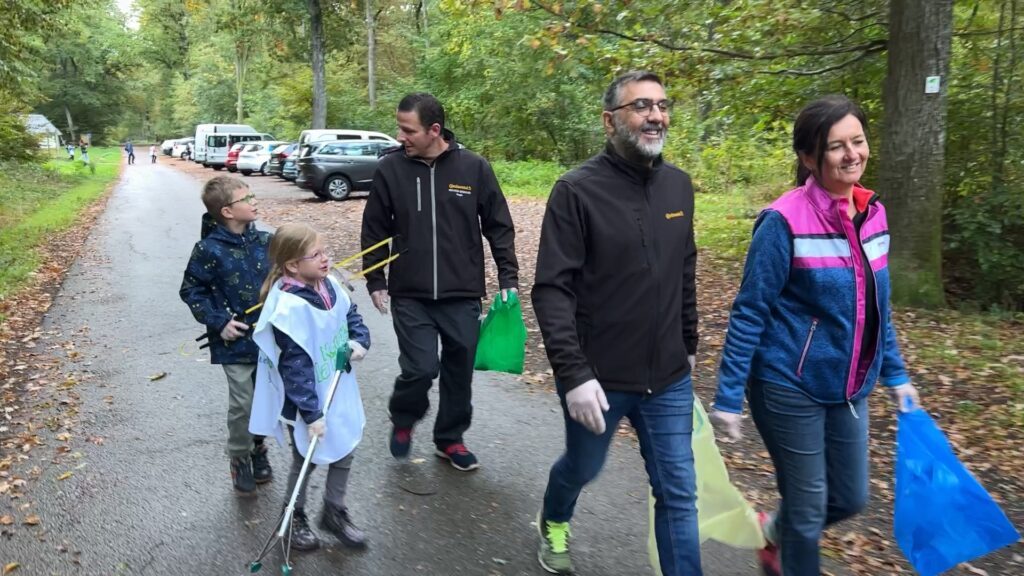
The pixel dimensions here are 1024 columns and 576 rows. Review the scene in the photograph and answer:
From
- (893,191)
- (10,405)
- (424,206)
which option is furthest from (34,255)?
(893,191)

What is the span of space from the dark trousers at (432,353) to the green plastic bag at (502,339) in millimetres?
56

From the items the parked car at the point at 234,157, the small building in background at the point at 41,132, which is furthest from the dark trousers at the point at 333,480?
the parked car at the point at 234,157

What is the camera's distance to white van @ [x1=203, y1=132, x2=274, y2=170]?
4100cm

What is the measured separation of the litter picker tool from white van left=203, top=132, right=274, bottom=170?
132 feet

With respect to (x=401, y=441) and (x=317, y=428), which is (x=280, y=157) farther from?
(x=317, y=428)

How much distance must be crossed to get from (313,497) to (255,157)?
32.3 meters

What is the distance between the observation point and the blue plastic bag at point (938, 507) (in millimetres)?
2635

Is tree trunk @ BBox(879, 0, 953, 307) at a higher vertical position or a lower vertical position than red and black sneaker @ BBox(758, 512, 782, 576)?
higher

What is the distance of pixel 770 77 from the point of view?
9.37m

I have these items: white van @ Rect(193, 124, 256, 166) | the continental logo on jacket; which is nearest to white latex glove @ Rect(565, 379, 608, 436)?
the continental logo on jacket

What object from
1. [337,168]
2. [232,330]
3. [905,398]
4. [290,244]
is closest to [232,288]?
[232,330]

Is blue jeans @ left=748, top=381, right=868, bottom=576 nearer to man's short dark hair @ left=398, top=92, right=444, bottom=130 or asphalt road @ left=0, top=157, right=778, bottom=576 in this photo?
asphalt road @ left=0, top=157, right=778, bottom=576

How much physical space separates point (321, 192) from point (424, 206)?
57.3ft

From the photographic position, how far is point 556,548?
3.36m
